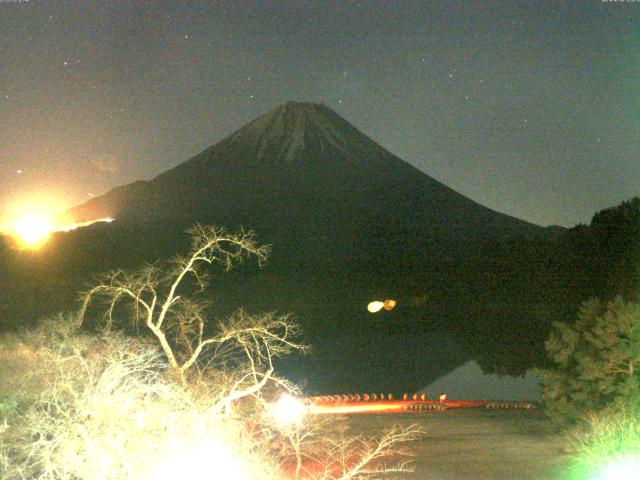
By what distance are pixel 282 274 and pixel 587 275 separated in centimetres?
3261

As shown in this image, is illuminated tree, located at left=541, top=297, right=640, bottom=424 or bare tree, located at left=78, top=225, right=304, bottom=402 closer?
bare tree, located at left=78, top=225, right=304, bottom=402

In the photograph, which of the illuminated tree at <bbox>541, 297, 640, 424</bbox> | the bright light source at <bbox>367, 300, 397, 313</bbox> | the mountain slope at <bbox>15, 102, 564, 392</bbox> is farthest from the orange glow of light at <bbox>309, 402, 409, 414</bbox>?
the mountain slope at <bbox>15, 102, 564, 392</bbox>

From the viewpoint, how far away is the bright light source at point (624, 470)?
34.9 feet

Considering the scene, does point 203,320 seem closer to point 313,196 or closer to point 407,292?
point 407,292

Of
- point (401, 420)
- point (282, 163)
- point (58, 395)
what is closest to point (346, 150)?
point (282, 163)

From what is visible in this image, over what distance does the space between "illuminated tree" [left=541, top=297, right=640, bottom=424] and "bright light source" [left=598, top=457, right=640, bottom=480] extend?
3.66 metres

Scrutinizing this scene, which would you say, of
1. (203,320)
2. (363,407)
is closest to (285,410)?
(203,320)

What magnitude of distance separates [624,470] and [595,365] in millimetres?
5291

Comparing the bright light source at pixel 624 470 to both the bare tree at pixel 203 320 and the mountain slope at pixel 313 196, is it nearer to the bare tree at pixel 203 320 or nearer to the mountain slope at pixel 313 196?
the bare tree at pixel 203 320

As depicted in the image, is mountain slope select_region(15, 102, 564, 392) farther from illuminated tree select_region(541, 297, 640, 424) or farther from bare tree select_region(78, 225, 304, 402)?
bare tree select_region(78, 225, 304, 402)

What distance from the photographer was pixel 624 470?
1083cm

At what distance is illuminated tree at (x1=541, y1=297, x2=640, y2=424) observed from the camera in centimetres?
1525

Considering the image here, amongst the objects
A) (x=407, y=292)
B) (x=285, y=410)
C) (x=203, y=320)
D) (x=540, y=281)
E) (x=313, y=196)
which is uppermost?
(x=313, y=196)

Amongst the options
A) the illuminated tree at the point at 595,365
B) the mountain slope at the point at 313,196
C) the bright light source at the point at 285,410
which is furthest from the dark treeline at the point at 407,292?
the bright light source at the point at 285,410
